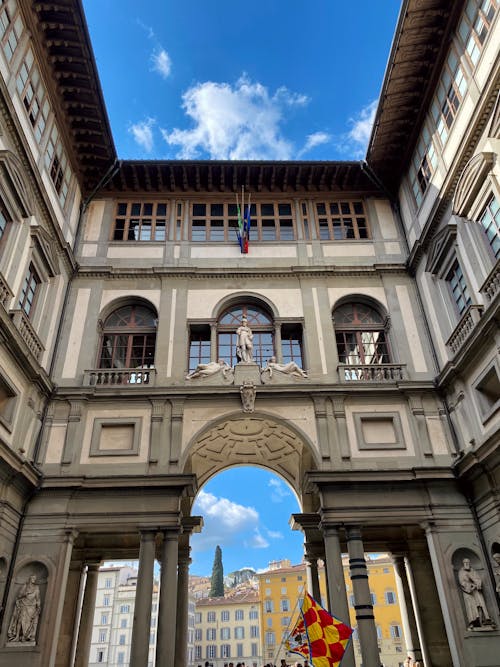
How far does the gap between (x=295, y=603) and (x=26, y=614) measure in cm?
5693

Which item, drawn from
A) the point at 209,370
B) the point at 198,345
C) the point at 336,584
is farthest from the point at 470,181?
the point at 336,584

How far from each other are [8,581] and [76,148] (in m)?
14.6

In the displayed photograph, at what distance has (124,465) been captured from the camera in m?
15.7

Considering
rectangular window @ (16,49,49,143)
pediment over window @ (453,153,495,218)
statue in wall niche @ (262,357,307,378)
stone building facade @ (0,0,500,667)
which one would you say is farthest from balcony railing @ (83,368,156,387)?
pediment over window @ (453,153,495,218)

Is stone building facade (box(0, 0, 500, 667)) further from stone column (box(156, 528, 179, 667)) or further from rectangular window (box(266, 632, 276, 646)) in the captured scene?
rectangular window (box(266, 632, 276, 646))

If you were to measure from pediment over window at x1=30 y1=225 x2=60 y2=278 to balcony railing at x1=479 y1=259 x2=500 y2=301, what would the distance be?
1262cm

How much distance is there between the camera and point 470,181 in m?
15.0

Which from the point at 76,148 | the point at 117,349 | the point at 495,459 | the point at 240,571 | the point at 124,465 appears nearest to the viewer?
the point at 495,459

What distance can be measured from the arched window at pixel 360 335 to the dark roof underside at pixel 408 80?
581cm

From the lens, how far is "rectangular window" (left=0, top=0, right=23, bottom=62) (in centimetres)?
1440

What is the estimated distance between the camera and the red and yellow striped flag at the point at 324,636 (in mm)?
11671

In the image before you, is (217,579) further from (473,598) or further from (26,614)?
(473,598)

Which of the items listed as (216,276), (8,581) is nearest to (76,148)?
(216,276)

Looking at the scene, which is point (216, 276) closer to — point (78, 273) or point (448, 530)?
point (78, 273)
